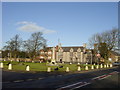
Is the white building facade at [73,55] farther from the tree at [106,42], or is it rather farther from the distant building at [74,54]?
the tree at [106,42]

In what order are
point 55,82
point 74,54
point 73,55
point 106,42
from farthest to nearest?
point 73,55
point 74,54
point 106,42
point 55,82

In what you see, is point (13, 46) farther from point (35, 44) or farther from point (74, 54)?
point (74, 54)

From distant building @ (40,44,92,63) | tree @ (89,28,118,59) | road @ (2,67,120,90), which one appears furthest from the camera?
distant building @ (40,44,92,63)

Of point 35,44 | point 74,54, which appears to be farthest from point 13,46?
point 74,54

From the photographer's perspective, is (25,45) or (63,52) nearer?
(25,45)

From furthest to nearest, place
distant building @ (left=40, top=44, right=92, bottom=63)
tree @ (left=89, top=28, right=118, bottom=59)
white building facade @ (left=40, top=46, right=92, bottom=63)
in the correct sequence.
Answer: distant building @ (left=40, top=44, right=92, bottom=63) → white building facade @ (left=40, top=46, right=92, bottom=63) → tree @ (left=89, top=28, right=118, bottom=59)

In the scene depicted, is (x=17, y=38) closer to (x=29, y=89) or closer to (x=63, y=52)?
(x=63, y=52)

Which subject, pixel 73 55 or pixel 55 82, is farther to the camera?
pixel 73 55

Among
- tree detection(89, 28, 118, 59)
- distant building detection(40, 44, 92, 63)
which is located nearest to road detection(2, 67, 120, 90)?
tree detection(89, 28, 118, 59)

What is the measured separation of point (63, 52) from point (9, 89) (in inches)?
3750

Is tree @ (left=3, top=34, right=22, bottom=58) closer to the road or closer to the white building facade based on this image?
the white building facade

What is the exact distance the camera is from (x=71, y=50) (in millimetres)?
101438

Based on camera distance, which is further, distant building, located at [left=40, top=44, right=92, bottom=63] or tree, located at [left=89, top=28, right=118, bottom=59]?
distant building, located at [left=40, top=44, right=92, bottom=63]

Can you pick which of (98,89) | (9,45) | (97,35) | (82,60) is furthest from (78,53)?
(98,89)
